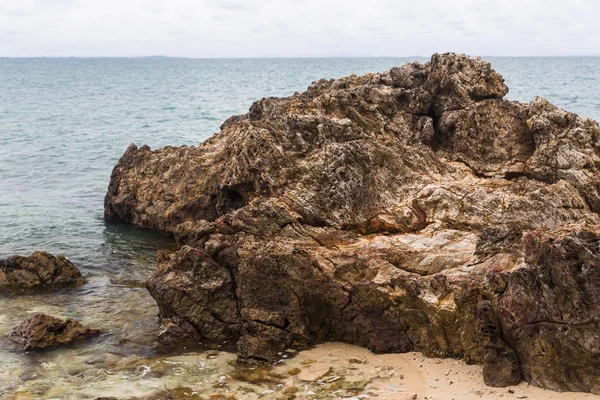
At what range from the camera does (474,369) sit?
495 inches

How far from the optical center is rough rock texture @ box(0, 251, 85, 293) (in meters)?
19.0

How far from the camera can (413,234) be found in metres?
15.6

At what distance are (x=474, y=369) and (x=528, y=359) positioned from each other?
113cm

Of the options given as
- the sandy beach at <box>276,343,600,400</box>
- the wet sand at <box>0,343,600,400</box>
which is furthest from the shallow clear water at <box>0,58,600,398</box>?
the sandy beach at <box>276,343,600,400</box>

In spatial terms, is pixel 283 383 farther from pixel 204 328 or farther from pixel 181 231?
pixel 181 231

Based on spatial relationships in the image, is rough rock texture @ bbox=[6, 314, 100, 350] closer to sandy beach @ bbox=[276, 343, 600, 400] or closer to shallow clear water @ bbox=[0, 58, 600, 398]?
shallow clear water @ bbox=[0, 58, 600, 398]

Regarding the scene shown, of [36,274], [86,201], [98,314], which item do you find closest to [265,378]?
[98,314]

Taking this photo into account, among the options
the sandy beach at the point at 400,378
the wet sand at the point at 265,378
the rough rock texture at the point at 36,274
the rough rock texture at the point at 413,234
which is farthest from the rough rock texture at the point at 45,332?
the sandy beach at the point at 400,378

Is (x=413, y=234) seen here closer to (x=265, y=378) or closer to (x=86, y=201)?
(x=265, y=378)

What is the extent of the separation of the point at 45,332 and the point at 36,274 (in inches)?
180

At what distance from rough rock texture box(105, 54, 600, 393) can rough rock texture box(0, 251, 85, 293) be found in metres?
3.12

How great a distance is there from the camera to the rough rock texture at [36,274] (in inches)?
750

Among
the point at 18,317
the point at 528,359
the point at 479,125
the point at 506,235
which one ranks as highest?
the point at 479,125

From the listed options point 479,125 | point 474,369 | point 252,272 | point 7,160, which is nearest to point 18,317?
point 252,272
